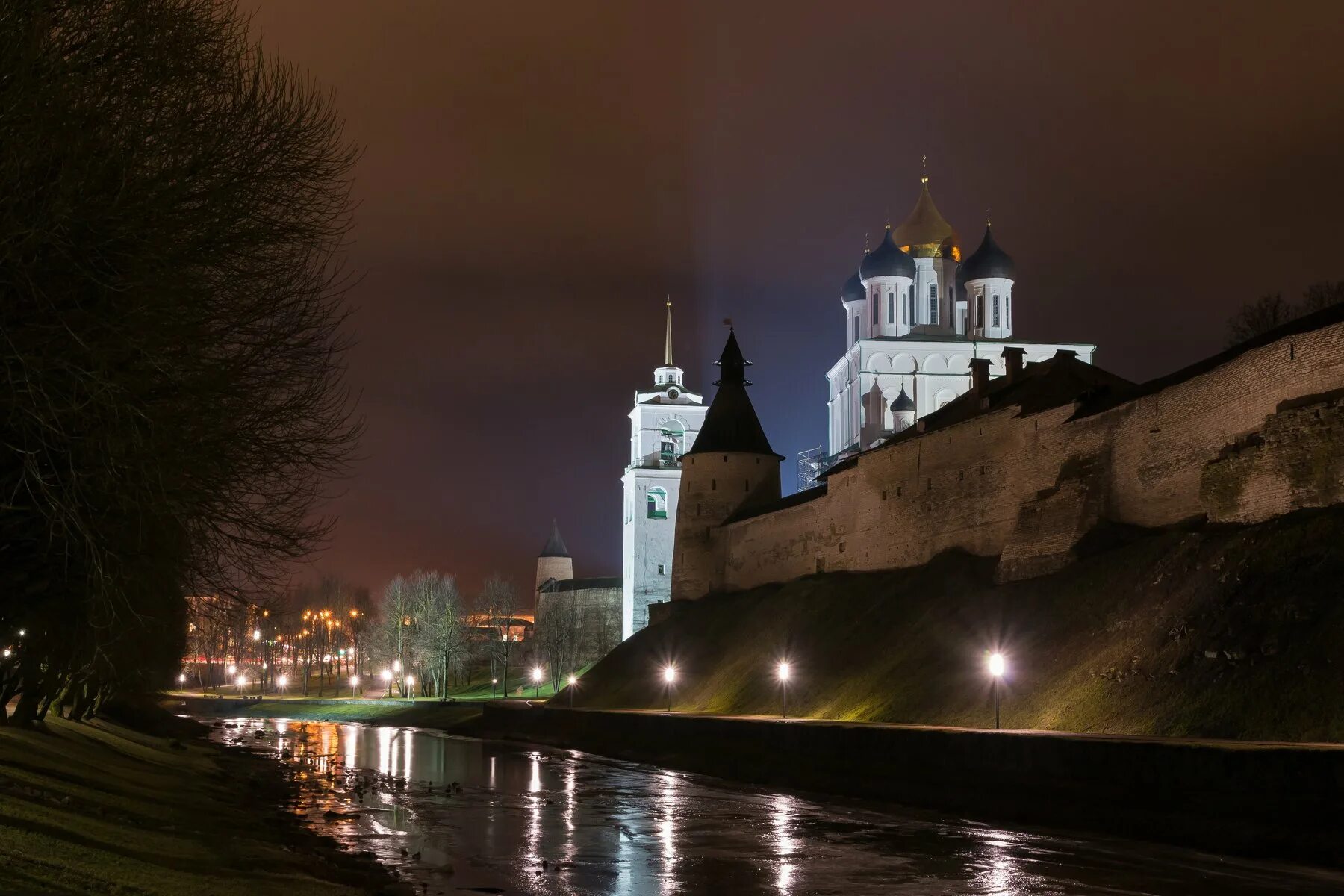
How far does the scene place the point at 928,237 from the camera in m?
81.8

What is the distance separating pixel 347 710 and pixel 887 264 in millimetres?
37230

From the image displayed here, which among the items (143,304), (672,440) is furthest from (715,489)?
(143,304)

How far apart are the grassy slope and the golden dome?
1630 inches

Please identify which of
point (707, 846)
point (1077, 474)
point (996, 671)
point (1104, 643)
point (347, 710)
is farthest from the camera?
point (347, 710)

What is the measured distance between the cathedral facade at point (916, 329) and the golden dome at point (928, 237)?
43 mm

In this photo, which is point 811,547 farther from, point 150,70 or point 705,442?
point 150,70

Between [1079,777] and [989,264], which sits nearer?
[1079,777]

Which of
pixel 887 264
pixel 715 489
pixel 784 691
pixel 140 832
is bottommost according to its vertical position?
pixel 140 832

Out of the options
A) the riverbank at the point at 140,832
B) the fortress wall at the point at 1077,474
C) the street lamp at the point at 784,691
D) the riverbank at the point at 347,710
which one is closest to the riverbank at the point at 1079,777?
the street lamp at the point at 784,691

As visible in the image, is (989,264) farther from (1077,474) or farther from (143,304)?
(143,304)

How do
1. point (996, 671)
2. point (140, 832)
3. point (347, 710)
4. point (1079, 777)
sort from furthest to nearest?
1. point (347, 710)
2. point (996, 671)
3. point (1079, 777)
4. point (140, 832)

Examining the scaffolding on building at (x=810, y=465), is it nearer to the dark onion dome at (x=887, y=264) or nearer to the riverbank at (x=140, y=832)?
the dark onion dome at (x=887, y=264)

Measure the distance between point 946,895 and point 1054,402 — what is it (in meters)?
22.1

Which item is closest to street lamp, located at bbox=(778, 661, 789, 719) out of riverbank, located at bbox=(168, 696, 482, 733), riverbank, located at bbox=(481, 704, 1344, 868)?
riverbank, located at bbox=(481, 704, 1344, 868)
